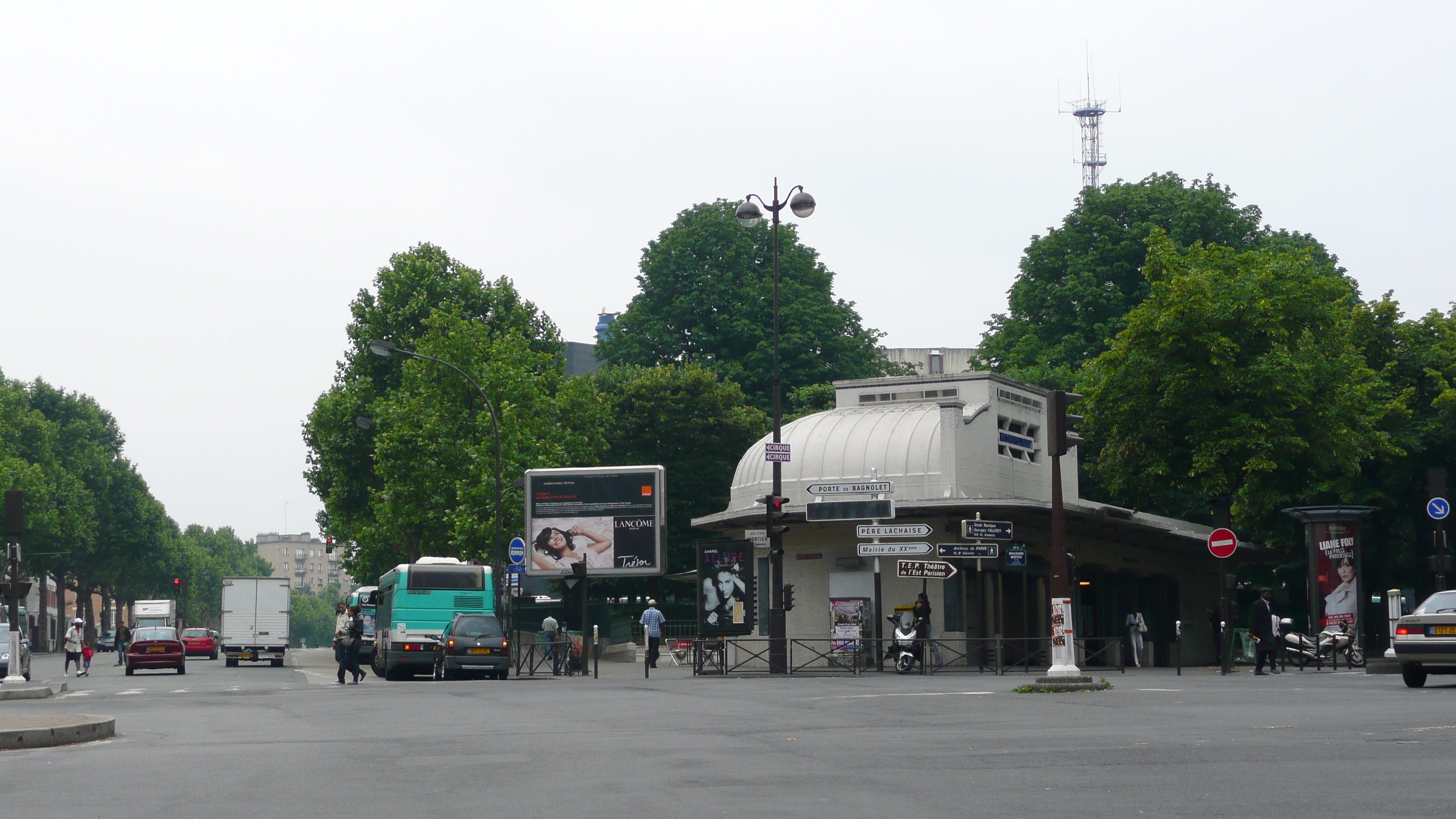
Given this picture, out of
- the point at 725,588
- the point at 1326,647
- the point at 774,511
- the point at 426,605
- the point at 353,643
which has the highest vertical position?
the point at 774,511

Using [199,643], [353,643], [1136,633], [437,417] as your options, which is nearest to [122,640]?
[199,643]

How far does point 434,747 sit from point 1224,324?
28420mm

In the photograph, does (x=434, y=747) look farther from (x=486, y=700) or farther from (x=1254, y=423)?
(x=1254, y=423)

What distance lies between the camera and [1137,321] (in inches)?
1496

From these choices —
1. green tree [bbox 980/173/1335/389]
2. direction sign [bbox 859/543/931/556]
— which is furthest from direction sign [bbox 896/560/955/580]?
green tree [bbox 980/173/1335/389]

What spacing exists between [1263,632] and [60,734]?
21846mm

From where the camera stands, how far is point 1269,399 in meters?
36.7

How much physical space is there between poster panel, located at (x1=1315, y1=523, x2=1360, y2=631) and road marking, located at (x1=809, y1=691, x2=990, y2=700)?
12.7m

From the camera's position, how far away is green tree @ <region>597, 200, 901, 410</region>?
6344cm

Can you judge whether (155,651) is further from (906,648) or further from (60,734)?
(60,734)

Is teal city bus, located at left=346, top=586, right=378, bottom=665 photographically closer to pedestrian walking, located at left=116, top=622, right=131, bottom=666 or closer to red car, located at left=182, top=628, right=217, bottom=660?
pedestrian walking, located at left=116, top=622, right=131, bottom=666

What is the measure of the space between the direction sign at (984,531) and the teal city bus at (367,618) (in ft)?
87.9

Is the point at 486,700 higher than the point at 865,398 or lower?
lower

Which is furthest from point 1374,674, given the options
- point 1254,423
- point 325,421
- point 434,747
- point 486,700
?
point 325,421
